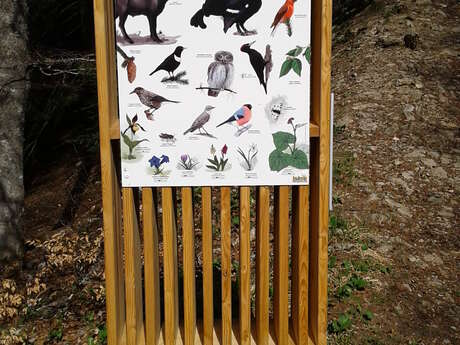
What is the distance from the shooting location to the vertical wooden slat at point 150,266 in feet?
8.69

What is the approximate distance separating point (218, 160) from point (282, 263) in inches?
26.7

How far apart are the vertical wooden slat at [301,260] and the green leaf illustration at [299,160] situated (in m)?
0.12

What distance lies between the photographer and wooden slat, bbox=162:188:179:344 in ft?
8.71

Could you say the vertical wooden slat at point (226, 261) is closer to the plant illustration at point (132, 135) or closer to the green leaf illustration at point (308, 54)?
the plant illustration at point (132, 135)

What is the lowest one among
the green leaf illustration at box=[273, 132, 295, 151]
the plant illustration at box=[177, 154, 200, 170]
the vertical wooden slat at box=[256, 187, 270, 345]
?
the vertical wooden slat at box=[256, 187, 270, 345]

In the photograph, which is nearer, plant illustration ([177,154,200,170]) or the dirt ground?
plant illustration ([177,154,200,170])

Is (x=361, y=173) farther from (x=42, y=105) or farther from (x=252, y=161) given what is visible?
(x=42, y=105)

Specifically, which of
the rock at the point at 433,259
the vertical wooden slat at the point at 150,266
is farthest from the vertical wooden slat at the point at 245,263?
the rock at the point at 433,259

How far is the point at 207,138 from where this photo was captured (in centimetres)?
254

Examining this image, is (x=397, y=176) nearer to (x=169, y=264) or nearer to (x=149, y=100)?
(x=169, y=264)

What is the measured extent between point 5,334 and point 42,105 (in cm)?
412

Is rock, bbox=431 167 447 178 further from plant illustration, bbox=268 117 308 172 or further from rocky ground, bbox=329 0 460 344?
plant illustration, bbox=268 117 308 172

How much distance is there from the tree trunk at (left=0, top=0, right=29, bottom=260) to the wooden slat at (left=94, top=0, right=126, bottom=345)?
204 cm

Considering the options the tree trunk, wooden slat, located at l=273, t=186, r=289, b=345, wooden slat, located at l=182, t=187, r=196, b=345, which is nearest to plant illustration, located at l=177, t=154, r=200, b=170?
wooden slat, located at l=182, t=187, r=196, b=345
